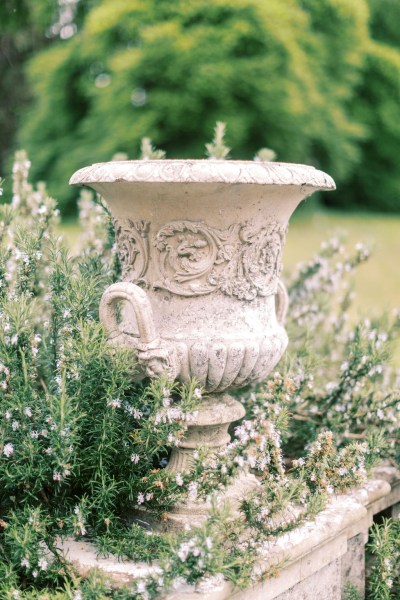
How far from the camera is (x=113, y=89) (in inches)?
597

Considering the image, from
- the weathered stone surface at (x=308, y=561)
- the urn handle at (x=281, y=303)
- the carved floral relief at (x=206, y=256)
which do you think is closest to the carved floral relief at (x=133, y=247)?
the carved floral relief at (x=206, y=256)

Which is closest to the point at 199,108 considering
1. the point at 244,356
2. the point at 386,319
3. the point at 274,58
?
the point at 274,58

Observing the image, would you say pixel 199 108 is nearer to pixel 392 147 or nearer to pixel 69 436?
pixel 392 147

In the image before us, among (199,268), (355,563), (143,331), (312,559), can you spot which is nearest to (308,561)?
(312,559)

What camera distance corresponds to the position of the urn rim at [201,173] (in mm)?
2371

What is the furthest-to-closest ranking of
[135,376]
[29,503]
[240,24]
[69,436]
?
[240,24], [135,376], [29,503], [69,436]

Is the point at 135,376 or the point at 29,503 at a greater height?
the point at 135,376

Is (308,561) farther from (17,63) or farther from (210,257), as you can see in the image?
(17,63)

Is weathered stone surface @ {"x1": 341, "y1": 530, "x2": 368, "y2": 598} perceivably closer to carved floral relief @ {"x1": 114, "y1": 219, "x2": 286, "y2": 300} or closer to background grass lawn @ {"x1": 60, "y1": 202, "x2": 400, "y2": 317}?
carved floral relief @ {"x1": 114, "y1": 219, "x2": 286, "y2": 300}

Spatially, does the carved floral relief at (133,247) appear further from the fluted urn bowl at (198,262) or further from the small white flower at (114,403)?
the small white flower at (114,403)

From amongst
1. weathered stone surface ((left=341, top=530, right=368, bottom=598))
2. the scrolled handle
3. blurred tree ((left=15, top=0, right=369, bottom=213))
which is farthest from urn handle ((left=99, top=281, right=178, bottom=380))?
blurred tree ((left=15, top=0, right=369, bottom=213))

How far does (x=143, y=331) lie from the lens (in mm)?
2520

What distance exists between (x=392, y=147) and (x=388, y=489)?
59.2 ft

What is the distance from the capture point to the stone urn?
8.16ft
